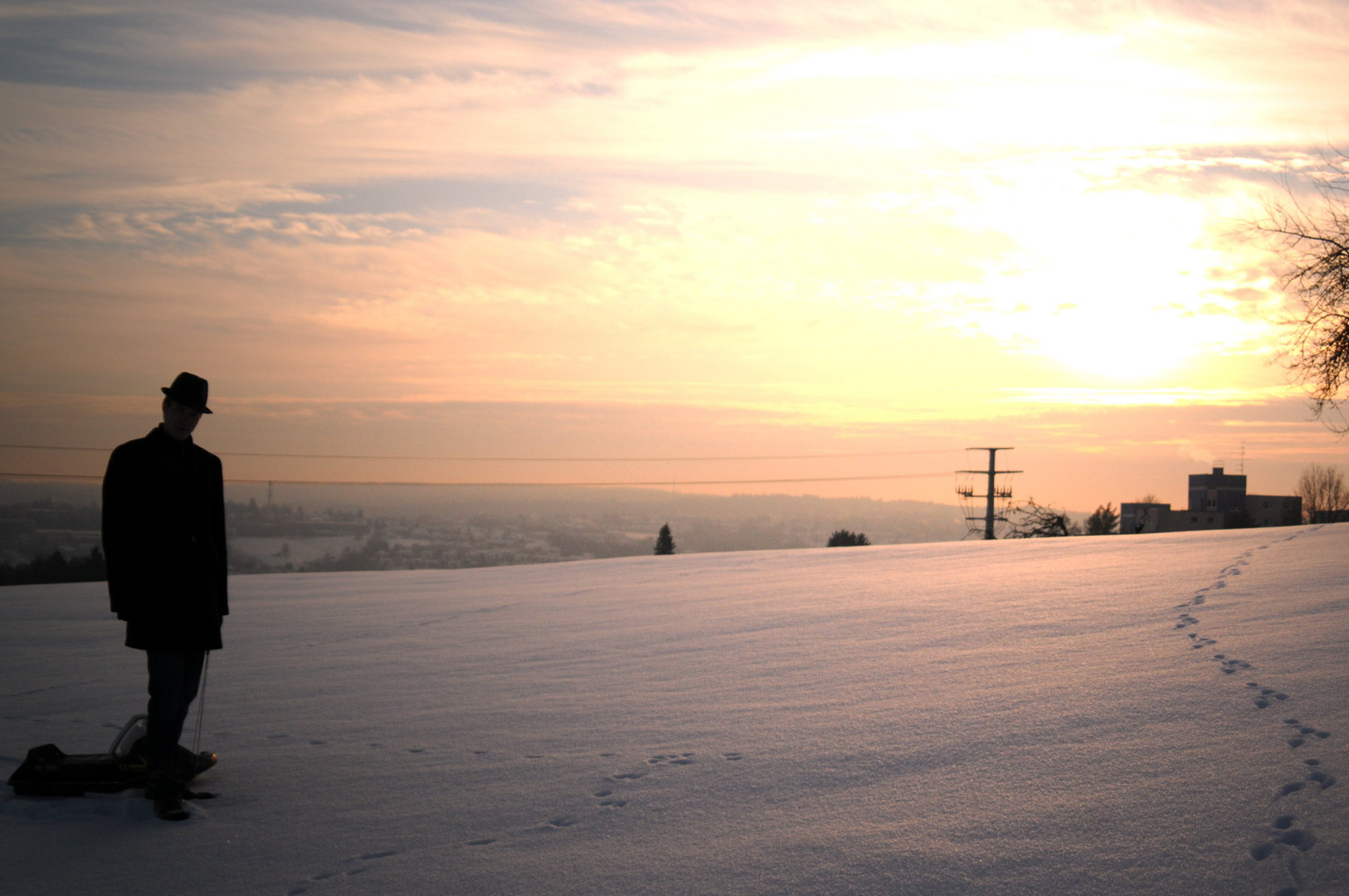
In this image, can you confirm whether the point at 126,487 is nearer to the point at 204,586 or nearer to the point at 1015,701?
the point at 204,586

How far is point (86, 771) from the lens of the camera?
14.3 feet

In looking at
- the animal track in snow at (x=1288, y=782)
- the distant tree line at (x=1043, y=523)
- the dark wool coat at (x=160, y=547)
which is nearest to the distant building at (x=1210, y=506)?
the distant tree line at (x=1043, y=523)

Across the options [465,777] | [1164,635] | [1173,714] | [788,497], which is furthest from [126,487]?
[788,497]

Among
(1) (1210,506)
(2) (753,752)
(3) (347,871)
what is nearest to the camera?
(3) (347,871)

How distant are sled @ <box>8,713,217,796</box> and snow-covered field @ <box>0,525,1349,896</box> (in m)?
0.08

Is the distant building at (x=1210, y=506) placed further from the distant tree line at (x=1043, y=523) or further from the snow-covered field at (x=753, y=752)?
the snow-covered field at (x=753, y=752)

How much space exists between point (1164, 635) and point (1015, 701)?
2335 millimetres

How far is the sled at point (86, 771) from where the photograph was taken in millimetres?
4312

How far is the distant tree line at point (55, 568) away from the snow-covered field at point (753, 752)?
55.2 ft

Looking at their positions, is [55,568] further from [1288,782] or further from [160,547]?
[1288,782]

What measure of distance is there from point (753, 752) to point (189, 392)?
3.55 metres

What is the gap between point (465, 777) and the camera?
178 inches

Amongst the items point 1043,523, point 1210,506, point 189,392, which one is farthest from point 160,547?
point 1210,506

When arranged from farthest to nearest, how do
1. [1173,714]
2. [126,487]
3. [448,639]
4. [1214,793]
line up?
[448,639]
[1173,714]
[126,487]
[1214,793]
